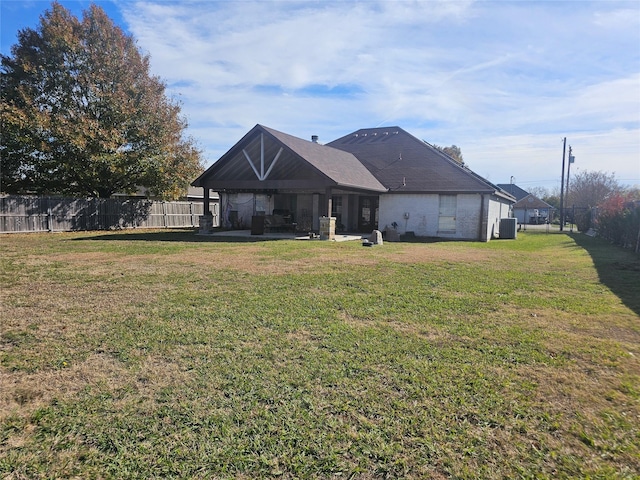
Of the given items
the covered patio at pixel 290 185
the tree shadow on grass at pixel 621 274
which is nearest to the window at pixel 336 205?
the covered patio at pixel 290 185

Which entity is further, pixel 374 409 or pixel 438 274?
pixel 438 274

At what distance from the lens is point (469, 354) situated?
13.1ft

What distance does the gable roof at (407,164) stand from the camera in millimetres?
19297

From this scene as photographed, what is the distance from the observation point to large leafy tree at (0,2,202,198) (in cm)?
1978

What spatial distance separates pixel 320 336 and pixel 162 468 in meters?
2.35

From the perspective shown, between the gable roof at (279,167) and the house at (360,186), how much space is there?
0.05 meters

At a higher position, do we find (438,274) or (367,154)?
(367,154)

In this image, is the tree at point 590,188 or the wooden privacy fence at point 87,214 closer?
the wooden privacy fence at point 87,214

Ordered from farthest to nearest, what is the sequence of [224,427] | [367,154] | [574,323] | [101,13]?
1. [367,154]
2. [101,13]
3. [574,323]
4. [224,427]

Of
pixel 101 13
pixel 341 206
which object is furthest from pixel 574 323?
pixel 101 13

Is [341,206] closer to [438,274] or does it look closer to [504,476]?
[438,274]

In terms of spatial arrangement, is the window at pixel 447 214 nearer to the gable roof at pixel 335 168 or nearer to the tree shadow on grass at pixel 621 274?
the gable roof at pixel 335 168

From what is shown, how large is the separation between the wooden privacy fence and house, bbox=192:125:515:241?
4.98m

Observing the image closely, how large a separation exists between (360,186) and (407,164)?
530 centimetres
